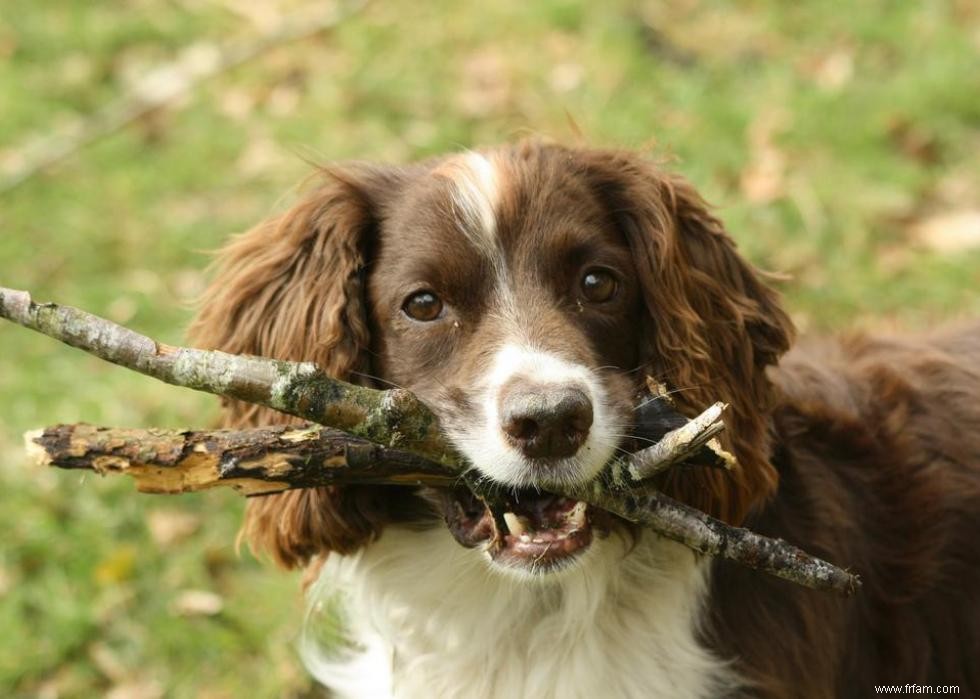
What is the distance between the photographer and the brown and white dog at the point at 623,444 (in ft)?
12.5

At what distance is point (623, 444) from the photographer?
3531mm

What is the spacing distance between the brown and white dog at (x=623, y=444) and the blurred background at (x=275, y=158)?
1.27 m

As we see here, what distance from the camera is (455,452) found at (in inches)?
136

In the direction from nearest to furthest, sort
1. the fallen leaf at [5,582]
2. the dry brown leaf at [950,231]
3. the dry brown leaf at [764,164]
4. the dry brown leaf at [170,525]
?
the fallen leaf at [5,582] → the dry brown leaf at [170,525] → the dry brown leaf at [950,231] → the dry brown leaf at [764,164]

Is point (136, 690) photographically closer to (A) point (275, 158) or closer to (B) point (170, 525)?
(B) point (170, 525)

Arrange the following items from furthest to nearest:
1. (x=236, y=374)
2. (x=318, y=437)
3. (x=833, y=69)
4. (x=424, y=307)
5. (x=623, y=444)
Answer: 1. (x=833, y=69)
2. (x=424, y=307)
3. (x=623, y=444)
4. (x=318, y=437)
5. (x=236, y=374)

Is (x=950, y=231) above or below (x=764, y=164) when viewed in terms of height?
below

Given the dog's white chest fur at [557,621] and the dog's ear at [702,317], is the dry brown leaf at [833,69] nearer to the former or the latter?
the dog's ear at [702,317]

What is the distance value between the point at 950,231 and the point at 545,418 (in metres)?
4.67

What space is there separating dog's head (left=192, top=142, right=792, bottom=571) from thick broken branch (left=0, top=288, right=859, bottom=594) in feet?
0.69

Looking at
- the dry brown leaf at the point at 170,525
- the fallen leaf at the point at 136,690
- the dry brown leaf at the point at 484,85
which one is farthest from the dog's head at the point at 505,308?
the dry brown leaf at the point at 484,85

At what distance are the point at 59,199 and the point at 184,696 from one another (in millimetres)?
3933

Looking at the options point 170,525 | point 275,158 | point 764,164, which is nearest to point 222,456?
point 170,525

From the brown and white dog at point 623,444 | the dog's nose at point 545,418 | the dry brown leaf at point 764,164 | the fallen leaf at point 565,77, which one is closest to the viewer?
the dog's nose at point 545,418
